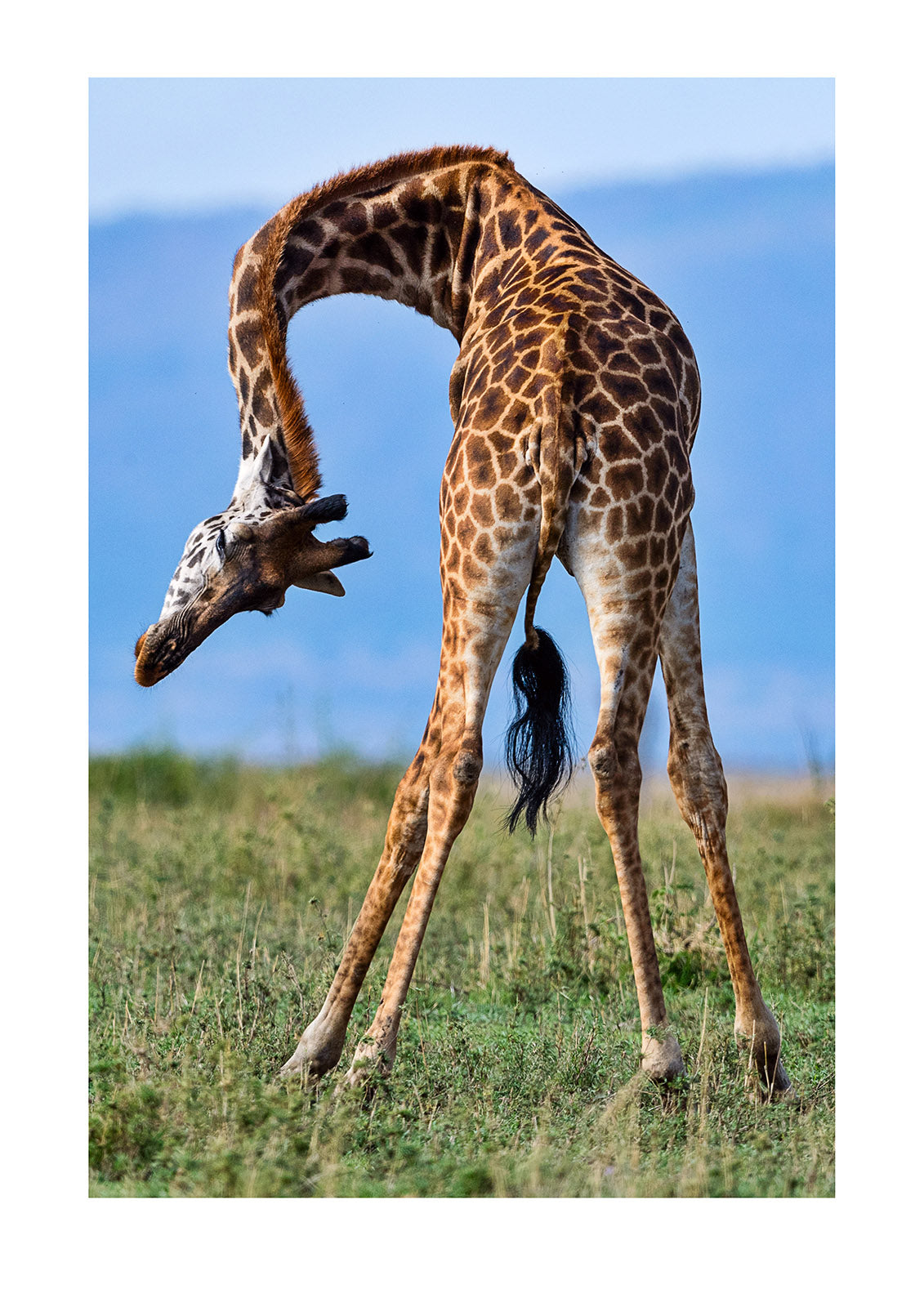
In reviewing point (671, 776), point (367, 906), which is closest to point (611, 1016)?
point (671, 776)

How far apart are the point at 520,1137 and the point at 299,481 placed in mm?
2747

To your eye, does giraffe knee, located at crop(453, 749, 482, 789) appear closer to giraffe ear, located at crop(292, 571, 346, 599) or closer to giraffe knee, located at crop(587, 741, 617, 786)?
giraffe knee, located at crop(587, 741, 617, 786)

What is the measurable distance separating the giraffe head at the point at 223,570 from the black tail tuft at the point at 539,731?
91 cm

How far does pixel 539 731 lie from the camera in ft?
17.9

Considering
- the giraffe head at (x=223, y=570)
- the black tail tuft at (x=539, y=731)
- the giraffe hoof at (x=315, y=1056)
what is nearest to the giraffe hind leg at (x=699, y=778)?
the black tail tuft at (x=539, y=731)

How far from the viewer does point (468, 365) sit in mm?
5586

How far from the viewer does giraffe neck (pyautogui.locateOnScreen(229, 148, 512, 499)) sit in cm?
584

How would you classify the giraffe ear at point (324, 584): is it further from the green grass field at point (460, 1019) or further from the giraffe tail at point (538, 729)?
the green grass field at point (460, 1019)

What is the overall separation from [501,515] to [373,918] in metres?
1.62

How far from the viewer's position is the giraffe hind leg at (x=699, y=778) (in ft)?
17.7

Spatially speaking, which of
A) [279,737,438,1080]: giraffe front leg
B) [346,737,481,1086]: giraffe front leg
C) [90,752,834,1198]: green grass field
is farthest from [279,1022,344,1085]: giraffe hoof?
[346,737,481,1086]: giraffe front leg

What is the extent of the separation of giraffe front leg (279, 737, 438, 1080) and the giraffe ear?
101 centimetres

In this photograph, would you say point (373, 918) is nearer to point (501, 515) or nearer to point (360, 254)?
point (501, 515)

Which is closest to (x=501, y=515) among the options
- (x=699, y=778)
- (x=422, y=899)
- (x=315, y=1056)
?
(x=422, y=899)
